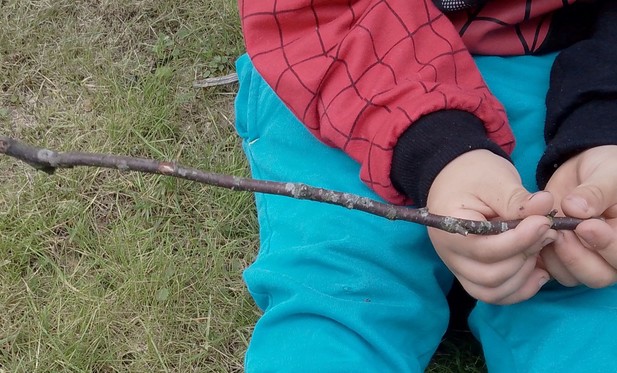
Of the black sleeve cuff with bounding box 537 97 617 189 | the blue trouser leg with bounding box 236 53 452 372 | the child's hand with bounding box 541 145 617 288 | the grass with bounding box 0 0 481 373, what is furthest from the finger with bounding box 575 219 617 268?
the grass with bounding box 0 0 481 373

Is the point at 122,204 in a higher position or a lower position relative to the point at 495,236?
lower

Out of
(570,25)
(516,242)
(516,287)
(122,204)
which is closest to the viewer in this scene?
(516,242)

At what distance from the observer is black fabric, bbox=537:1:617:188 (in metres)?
0.91

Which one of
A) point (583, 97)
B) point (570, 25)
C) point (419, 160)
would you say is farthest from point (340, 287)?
point (570, 25)

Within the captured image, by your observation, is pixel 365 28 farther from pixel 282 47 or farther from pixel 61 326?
pixel 61 326

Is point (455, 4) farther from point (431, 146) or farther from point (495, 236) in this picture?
point (495, 236)

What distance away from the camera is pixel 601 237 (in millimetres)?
758

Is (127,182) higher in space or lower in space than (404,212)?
lower

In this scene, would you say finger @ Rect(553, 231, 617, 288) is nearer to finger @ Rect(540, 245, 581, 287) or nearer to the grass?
finger @ Rect(540, 245, 581, 287)

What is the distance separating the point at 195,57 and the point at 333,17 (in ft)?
1.82

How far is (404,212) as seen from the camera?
2.13ft

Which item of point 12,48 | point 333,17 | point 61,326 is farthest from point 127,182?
point 333,17

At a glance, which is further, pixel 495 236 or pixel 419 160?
pixel 419 160

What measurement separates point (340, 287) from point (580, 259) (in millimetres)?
310
